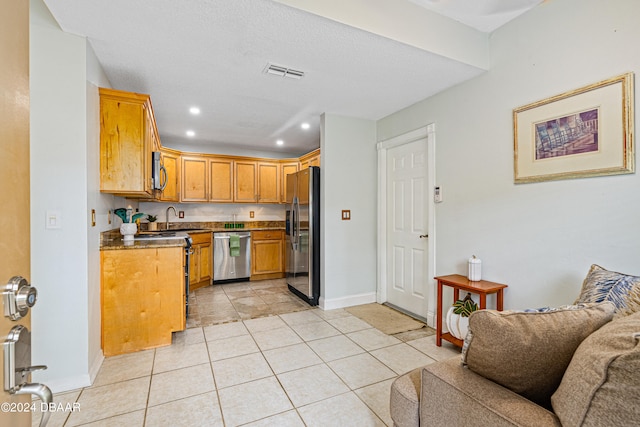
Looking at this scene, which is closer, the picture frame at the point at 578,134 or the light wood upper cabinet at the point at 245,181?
the picture frame at the point at 578,134

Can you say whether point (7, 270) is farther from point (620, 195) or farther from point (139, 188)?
point (620, 195)

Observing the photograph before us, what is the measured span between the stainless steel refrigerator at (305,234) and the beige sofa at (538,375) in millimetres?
2700

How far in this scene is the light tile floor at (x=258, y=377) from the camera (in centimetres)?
172

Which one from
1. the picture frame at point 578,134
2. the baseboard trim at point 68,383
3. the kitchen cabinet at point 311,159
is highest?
the kitchen cabinet at point 311,159

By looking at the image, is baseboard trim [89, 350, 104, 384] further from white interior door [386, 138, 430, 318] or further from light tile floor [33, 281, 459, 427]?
white interior door [386, 138, 430, 318]

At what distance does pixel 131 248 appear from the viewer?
8.05 ft

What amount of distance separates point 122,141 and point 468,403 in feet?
9.41

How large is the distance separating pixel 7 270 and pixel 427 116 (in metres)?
3.26

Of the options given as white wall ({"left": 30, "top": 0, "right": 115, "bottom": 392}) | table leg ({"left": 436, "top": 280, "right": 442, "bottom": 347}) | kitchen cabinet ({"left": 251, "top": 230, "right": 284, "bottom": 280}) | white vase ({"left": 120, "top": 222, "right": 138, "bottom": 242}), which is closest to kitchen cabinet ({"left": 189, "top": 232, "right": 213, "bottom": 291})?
kitchen cabinet ({"left": 251, "top": 230, "right": 284, "bottom": 280})

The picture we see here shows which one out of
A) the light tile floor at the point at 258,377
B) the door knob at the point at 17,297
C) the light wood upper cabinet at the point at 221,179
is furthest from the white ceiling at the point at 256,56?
the light tile floor at the point at 258,377

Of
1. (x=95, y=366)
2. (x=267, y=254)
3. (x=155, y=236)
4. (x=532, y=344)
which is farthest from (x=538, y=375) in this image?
(x=267, y=254)

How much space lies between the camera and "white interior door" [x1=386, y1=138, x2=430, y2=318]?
320 centimetres

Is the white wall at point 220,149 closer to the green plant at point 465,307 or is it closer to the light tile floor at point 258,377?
the light tile floor at point 258,377

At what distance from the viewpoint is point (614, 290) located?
1463 mm
